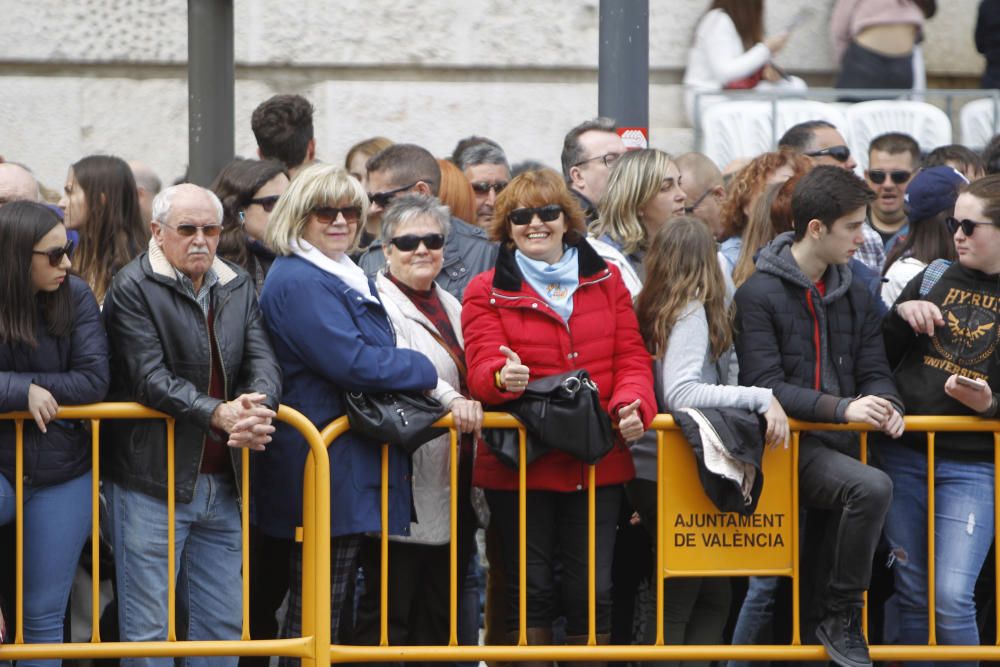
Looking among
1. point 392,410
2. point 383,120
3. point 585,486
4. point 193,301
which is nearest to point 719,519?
point 585,486

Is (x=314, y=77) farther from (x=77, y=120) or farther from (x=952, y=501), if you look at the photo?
(x=952, y=501)

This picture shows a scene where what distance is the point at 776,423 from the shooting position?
5504 millimetres

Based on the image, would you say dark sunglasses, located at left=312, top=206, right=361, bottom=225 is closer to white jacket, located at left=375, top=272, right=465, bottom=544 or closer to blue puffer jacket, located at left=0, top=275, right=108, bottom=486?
white jacket, located at left=375, top=272, right=465, bottom=544

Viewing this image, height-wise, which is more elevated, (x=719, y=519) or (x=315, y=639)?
(x=719, y=519)

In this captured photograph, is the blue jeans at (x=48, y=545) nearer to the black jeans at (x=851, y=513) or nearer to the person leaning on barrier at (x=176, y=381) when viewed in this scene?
the person leaning on barrier at (x=176, y=381)

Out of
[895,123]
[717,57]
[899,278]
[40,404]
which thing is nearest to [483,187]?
[899,278]

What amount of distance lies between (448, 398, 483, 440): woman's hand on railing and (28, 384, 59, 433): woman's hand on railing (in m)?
1.21

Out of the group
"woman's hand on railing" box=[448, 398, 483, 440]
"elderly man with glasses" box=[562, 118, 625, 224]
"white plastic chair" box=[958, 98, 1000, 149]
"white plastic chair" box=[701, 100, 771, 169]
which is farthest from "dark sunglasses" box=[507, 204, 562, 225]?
"white plastic chair" box=[958, 98, 1000, 149]

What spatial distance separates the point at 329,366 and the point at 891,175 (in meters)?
3.39

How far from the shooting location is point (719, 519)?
18.5ft

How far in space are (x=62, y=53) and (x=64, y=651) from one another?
5.01m

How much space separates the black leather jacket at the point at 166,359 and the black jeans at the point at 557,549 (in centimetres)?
88

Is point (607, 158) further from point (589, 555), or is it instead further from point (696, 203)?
point (589, 555)

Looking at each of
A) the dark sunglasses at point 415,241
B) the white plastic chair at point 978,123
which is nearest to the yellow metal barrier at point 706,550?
the dark sunglasses at point 415,241
